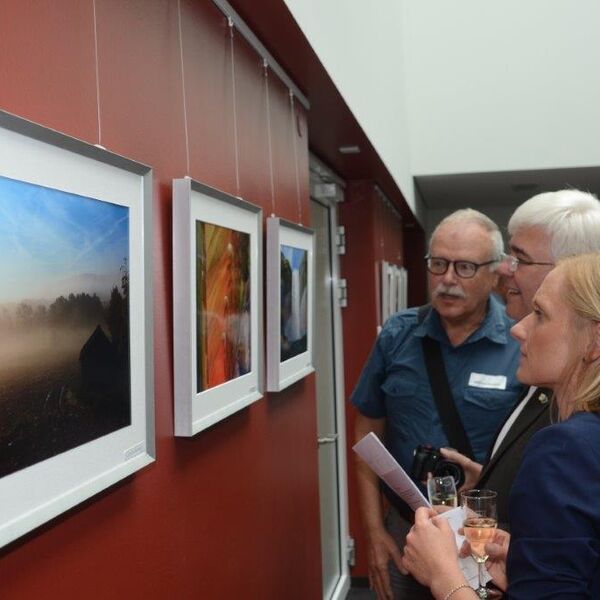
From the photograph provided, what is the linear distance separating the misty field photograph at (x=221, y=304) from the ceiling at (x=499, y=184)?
593 centimetres

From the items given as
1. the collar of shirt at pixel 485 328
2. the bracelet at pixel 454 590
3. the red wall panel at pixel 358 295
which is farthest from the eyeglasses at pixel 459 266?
the red wall panel at pixel 358 295

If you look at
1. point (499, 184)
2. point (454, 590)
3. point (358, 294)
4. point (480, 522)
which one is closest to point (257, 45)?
point (480, 522)

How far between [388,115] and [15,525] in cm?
470

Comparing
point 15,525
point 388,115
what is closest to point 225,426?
point 15,525

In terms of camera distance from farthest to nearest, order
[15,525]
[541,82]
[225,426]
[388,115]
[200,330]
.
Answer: [541,82] → [388,115] → [225,426] → [200,330] → [15,525]

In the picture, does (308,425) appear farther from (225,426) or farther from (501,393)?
(225,426)

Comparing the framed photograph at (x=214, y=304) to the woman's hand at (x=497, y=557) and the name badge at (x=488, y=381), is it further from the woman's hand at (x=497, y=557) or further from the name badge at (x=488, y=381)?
the name badge at (x=488, y=381)

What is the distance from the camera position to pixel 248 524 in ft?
7.37

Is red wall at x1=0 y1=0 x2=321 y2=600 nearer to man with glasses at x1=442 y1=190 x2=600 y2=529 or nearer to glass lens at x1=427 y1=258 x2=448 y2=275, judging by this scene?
glass lens at x1=427 y1=258 x2=448 y2=275

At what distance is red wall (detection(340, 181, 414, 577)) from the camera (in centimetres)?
538

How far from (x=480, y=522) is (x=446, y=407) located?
920mm

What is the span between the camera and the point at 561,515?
4.08 feet

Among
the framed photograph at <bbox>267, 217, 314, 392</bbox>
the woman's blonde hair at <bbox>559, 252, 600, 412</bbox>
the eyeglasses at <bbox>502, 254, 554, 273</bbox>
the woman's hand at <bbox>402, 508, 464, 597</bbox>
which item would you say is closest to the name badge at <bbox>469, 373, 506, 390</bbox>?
the eyeglasses at <bbox>502, 254, 554, 273</bbox>

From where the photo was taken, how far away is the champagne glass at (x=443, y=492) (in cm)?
207
